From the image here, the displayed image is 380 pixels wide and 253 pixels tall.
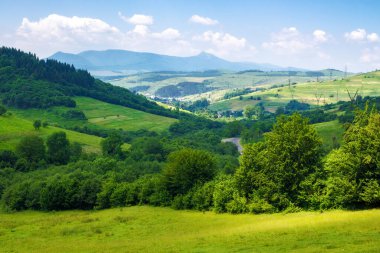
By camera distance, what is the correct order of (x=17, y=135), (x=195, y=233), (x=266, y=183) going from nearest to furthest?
(x=195, y=233), (x=266, y=183), (x=17, y=135)

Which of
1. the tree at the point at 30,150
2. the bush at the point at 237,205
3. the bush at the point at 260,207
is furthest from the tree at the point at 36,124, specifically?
the bush at the point at 260,207

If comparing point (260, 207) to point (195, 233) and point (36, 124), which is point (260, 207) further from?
point (36, 124)

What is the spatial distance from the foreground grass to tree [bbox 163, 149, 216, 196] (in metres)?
7.34

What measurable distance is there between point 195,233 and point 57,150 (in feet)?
403

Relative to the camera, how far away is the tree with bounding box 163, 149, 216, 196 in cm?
7931

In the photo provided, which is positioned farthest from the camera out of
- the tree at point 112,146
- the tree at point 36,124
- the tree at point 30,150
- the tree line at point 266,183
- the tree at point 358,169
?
the tree at point 36,124

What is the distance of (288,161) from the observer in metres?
59.9

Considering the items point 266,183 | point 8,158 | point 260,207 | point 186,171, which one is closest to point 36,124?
point 8,158

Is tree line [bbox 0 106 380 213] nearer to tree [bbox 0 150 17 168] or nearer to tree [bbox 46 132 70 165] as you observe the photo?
tree [bbox 0 150 17 168]

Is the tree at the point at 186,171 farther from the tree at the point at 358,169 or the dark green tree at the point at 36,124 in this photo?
the dark green tree at the point at 36,124

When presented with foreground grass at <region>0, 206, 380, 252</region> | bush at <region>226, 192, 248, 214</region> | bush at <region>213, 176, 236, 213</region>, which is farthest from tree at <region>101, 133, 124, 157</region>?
bush at <region>226, 192, 248, 214</region>

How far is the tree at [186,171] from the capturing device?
79.3 metres

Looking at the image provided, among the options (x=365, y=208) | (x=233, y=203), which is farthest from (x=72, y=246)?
(x=365, y=208)

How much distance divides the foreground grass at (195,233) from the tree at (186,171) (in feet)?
24.1
